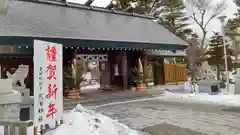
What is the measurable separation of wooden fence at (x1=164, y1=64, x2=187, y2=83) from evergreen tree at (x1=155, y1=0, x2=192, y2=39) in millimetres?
8257

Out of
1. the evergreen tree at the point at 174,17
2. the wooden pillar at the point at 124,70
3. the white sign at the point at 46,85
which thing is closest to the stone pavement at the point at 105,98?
the wooden pillar at the point at 124,70

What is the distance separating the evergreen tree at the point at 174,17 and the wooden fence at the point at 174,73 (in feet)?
27.1

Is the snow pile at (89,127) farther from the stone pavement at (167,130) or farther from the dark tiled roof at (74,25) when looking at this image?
the dark tiled roof at (74,25)

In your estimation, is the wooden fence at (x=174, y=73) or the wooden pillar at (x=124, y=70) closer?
the wooden pillar at (x=124, y=70)

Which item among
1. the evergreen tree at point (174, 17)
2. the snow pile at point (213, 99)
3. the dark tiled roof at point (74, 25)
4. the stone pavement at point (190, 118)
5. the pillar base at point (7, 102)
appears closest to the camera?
the pillar base at point (7, 102)

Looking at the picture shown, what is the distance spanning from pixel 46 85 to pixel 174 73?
511 inches

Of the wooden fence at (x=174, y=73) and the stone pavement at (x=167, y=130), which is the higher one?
the wooden fence at (x=174, y=73)

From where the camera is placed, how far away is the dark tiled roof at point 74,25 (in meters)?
8.49

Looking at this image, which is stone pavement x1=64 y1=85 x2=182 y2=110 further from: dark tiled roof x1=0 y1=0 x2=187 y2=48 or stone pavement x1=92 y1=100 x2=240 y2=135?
dark tiled roof x1=0 y1=0 x2=187 y2=48

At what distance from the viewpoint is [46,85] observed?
3.71m

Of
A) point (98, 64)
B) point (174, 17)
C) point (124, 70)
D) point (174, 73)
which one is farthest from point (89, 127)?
A: point (174, 17)

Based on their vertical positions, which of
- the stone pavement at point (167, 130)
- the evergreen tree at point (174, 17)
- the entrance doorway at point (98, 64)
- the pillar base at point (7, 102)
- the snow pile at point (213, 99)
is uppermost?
the evergreen tree at point (174, 17)

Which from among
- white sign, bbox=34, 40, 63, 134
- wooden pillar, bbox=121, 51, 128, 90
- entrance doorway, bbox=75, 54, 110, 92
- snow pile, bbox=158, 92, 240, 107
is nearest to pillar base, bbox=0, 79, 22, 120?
white sign, bbox=34, 40, 63, 134

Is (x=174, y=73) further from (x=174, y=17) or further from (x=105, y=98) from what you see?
(x=174, y=17)
